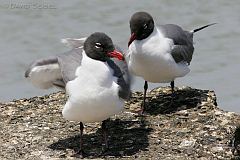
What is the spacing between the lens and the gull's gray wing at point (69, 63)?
6268mm

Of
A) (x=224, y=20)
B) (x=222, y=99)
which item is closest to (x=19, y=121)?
(x=222, y=99)

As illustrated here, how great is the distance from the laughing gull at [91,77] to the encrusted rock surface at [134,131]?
279 mm

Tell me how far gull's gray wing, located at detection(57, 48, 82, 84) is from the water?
339 cm

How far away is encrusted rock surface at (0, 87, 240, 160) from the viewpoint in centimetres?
636

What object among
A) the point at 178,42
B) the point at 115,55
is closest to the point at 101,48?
the point at 115,55

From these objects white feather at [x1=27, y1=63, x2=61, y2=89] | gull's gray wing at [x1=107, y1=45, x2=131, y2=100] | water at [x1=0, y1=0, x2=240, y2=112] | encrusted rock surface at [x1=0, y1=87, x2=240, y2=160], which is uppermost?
gull's gray wing at [x1=107, y1=45, x2=131, y2=100]

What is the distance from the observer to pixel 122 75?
20.9 ft

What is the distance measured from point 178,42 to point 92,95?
1667 mm

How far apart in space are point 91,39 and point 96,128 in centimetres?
99

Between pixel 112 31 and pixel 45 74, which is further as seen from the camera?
pixel 112 31

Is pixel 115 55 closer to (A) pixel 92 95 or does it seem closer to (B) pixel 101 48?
(B) pixel 101 48

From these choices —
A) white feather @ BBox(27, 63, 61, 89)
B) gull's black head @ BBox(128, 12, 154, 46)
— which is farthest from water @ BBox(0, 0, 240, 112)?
white feather @ BBox(27, 63, 61, 89)

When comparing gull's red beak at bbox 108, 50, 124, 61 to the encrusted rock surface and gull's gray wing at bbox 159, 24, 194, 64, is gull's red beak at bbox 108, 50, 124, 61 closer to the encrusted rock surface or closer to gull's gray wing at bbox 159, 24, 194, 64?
the encrusted rock surface

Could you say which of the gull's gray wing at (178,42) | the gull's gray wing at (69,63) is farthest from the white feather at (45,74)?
the gull's gray wing at (178,42)
